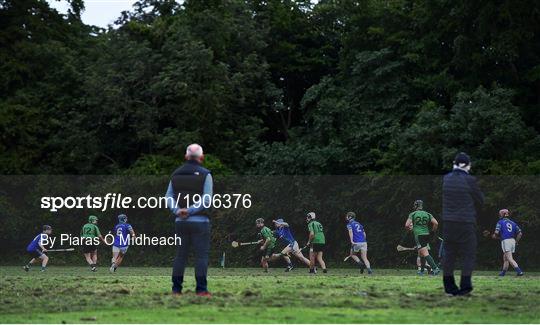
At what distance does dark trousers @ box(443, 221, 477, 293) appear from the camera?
53.1 feet

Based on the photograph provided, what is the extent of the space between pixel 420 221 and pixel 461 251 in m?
12.9

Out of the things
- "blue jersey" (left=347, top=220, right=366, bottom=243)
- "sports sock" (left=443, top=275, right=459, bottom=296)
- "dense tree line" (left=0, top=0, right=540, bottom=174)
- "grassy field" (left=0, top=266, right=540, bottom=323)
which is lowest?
"grassy field" (left=0, top=266, right=540, bottom=323)

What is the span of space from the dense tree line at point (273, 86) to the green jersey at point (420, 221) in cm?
1264

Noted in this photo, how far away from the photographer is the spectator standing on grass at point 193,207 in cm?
1585

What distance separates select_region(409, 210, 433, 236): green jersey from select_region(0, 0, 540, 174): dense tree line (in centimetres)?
1264

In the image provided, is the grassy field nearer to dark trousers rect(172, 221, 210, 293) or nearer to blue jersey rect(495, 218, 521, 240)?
dark trousers rect(172, 221, 210, 293)

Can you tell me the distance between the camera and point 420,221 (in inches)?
1154

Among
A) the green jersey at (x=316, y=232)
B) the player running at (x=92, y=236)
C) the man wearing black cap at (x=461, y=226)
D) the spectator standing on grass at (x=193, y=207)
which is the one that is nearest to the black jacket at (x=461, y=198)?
the man wearing black cap at (x=461, y=226)

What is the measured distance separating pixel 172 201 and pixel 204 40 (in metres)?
38.6

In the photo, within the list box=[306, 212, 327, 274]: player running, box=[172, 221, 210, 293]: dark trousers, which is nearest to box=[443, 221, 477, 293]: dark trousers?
box=[172, 221, 210, 293]: dark trousers

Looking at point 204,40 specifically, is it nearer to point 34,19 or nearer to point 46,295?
point 34,19

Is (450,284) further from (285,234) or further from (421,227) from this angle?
(285,234)

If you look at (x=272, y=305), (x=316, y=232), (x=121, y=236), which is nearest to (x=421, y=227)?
(x=316, y=232)

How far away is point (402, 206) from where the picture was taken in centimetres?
4291
